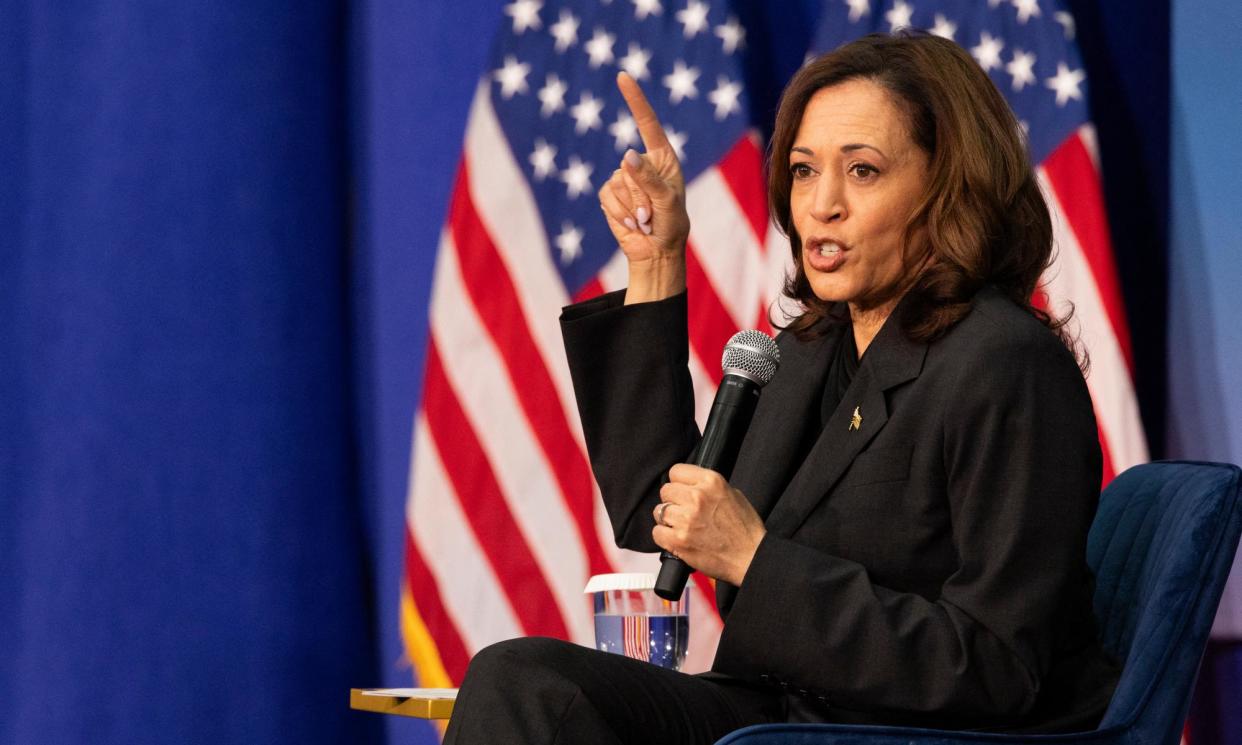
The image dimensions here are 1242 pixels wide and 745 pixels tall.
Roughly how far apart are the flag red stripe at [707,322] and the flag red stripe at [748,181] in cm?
14

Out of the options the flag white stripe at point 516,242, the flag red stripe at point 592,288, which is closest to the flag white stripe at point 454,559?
the flag white stripe at point 516,242

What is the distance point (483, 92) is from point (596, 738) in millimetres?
1755

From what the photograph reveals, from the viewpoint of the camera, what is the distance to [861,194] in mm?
1609

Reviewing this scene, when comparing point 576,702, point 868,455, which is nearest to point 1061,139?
point 868,455

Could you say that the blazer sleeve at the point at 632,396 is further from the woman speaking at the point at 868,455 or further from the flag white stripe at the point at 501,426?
the flag white stripe at the point at 501,426

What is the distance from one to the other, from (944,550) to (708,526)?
0.86 ft

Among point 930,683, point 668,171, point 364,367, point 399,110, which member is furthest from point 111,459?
point 930,683

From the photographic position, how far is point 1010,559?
132 cm

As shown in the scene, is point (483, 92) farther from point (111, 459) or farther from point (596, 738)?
point (596, 738)

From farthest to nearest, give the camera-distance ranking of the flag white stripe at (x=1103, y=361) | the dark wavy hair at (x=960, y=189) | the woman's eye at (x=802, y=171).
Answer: the flag white stripe at (x=1103, y=361), the woman's eye at (x=802, y=171), the dark wavy hair at (x=960, y=189)

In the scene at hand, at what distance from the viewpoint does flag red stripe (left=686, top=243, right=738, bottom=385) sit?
2.76 meters

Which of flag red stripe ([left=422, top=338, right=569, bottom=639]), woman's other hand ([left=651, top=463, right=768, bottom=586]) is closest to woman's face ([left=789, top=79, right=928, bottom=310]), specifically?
woman's other hand ([left=651, top=463, right=768, bottom=586])

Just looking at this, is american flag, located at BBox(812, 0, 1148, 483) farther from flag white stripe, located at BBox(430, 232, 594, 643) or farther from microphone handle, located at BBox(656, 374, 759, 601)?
microphone handle, located at BBox(656, 374, 759, 601)

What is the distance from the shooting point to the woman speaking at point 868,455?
1329 mm
